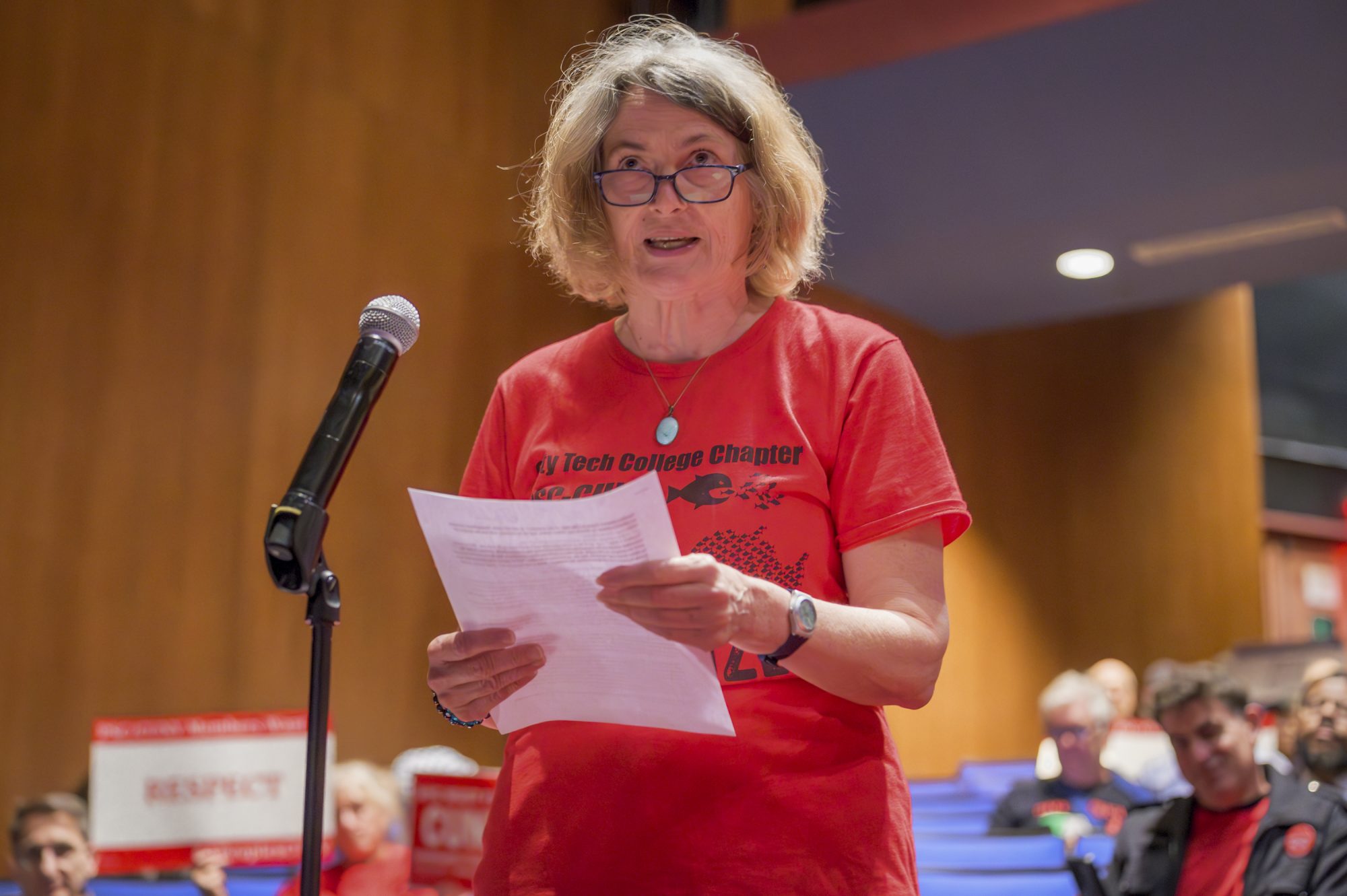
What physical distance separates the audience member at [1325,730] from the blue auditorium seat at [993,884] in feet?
7.02

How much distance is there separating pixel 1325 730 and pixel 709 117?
415 centimetres

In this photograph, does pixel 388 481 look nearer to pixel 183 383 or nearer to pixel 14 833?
pixel 183 383

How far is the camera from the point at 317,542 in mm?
1074

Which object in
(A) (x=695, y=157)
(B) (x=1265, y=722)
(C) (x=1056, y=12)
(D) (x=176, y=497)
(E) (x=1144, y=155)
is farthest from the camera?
(B) (x=1265, y=722)

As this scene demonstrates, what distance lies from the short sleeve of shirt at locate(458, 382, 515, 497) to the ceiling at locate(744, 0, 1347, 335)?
3312 mm

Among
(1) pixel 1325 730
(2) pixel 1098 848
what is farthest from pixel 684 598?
(1) pixel 1325 730

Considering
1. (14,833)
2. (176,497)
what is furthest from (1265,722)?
(14,833)

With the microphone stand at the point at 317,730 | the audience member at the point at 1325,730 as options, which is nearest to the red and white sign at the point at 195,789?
the microphone stand at the point at 317,730

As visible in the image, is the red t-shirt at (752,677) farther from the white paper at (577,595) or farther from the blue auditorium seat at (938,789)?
the blue auditorium seat at (938,789)

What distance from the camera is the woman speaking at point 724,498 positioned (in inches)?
45.3

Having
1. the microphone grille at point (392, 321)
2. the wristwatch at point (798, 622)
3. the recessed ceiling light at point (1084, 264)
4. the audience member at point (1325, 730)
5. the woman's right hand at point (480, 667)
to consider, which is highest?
the recessed ceiling light at point (1084, 264)

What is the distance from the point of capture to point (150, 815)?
125 inches

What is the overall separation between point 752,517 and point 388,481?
416 centimetres

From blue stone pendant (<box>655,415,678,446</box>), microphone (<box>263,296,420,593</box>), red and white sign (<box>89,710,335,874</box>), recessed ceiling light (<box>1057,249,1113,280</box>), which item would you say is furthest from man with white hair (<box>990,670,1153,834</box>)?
microphone (<box>263,296,420,593</box>)
